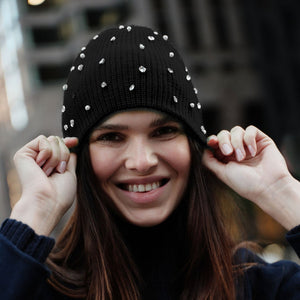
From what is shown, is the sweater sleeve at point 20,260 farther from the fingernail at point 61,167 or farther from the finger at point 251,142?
the finger at point 251,142

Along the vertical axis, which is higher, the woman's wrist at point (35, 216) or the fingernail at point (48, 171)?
the fingernail at point (48, 171)

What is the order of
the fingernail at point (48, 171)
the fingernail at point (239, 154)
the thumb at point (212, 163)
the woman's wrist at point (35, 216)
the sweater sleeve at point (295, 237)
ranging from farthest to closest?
the thumb at point (212, 163) → the fingernail at point (239, 154) → the fingernail at point (48, 171) → the sweater sleeve at point (295, 237) → the woman's wrist at point (35, 216)

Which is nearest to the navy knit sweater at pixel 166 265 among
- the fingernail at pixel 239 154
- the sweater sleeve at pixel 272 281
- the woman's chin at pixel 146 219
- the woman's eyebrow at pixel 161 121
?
the sweater sleeve at pixel 272 281

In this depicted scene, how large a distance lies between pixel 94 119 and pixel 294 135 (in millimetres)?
12824

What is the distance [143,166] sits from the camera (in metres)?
2.09

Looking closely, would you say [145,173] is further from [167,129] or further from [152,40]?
[152,40]

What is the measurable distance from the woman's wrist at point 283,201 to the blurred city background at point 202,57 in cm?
368

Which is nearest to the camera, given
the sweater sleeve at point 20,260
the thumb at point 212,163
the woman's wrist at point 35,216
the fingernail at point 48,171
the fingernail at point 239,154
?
the sweater sleeve at point 20,260

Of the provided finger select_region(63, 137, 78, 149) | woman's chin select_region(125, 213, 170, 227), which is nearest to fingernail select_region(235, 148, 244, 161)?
woman's chin select_region(125, 213, 170, 227)

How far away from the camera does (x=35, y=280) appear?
1.77 m

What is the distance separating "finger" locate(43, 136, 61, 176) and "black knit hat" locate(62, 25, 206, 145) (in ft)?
0.51

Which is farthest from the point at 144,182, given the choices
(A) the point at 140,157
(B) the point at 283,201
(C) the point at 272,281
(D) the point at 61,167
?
(C) the point at 272,281

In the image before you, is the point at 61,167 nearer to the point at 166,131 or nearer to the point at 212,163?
the point at 166,131

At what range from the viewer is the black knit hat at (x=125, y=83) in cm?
218
